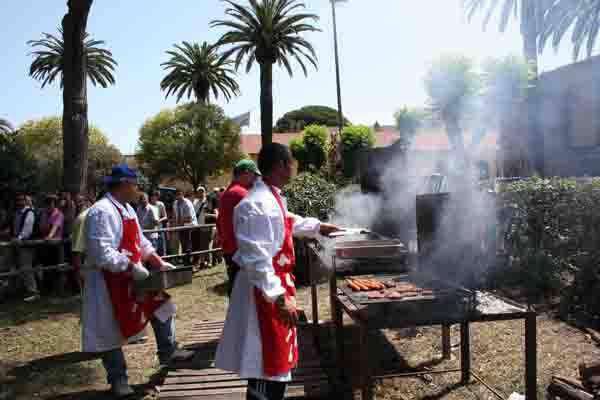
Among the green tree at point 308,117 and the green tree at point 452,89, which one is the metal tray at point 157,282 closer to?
the green tree at point 452,89

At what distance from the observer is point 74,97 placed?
35.3ft

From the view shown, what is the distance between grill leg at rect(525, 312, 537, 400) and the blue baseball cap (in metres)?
3.12

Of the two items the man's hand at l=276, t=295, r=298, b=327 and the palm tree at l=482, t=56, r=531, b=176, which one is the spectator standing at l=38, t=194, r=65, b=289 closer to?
the man's hand at l=276, t=295, r=298, b=327

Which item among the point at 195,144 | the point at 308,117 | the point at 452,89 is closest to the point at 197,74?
the point at 195,144

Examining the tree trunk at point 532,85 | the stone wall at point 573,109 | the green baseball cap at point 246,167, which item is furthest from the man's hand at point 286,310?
the stone wall at point 573,109

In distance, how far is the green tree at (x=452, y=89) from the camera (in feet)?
56.2

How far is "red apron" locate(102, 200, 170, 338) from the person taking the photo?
3939 millimetres

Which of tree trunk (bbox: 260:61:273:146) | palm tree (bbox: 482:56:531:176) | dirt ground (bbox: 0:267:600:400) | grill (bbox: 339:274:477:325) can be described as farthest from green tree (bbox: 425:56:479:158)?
grill (bbox: 339:274:477:325)

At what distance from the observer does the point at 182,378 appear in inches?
161

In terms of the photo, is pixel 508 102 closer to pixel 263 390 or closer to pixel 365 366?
pixel 365 366

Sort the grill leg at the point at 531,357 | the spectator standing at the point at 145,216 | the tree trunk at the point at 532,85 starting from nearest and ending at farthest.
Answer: the grill leg at the point at 531,357 → the spectator standing at the point at 145,216 → the tree trunk at the point at 532,85

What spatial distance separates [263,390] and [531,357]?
5.82 feet

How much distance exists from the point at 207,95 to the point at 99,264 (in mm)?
40599

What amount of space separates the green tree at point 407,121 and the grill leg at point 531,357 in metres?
26.3
